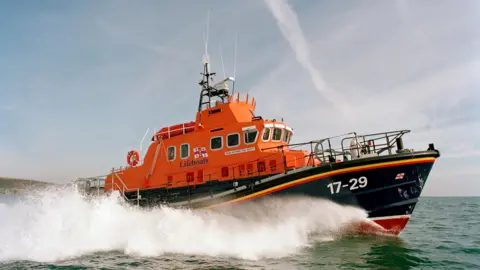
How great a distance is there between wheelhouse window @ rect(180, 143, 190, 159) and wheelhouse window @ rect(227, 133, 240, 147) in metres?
1.59

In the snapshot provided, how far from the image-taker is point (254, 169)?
929cm

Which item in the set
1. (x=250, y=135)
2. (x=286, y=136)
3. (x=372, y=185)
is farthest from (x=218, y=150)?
(x=372, y=185)

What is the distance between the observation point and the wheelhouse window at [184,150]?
10.5 metres

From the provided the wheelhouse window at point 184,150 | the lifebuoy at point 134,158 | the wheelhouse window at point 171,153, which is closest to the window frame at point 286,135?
the wheelhouse window at point 184,150

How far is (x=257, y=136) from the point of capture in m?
9.47

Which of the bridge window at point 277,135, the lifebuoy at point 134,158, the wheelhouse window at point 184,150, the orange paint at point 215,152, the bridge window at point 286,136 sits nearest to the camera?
the orange paint at point 215,152

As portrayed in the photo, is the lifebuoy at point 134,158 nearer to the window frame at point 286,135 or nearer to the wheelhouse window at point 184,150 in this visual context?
the wheelhouse window at point 184,150

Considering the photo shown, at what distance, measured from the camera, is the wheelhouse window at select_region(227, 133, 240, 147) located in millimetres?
9741

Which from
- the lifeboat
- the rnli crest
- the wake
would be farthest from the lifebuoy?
the rnli crest

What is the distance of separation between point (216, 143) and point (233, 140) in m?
0.63

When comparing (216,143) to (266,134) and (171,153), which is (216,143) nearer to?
(266,134)

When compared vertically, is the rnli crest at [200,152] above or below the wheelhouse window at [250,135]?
below

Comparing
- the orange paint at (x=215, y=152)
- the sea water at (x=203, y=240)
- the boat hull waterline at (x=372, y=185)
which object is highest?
the orange paint at (x=215, y=152)

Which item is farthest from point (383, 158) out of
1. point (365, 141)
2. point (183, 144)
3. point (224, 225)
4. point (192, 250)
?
point (183, 144)
